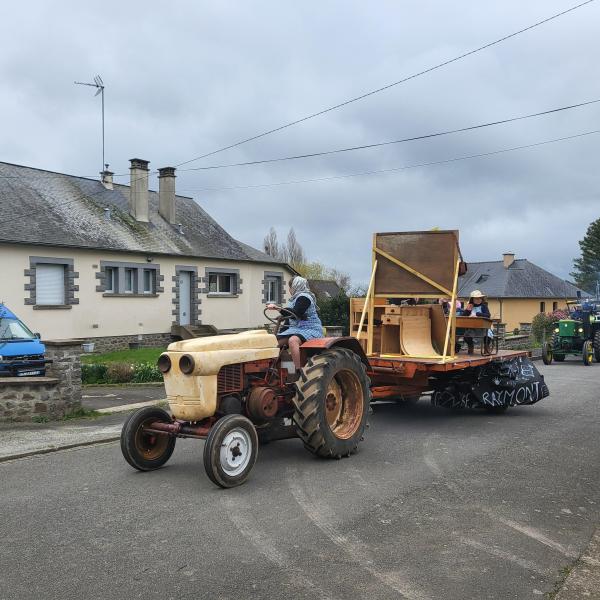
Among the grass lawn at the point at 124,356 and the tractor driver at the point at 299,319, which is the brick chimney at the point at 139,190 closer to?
the grass lawn at the point at 124,356

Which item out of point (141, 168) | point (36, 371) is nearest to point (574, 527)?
point (36, 371)

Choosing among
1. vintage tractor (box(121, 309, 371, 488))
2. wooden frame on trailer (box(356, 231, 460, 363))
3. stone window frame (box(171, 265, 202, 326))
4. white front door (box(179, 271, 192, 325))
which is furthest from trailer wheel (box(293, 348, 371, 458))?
white front door (box(179, 271, 192, 325))

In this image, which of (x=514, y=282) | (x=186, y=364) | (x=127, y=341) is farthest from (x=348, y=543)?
(x=514, y=282)

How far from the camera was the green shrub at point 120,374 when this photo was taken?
50.2 ft

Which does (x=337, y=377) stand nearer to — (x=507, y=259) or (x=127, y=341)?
(x=127, y=341)

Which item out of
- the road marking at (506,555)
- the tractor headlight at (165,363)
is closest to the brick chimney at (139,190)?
the tractor headlight at (165,363)

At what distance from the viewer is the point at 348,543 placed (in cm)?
491

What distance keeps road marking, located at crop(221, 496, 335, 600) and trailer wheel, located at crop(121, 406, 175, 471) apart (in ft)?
4.34

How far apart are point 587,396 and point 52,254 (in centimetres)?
1662

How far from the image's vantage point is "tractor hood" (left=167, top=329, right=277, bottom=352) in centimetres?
665

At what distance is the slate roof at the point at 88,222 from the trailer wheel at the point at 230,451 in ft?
53.3

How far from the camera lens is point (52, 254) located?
70.6 feet

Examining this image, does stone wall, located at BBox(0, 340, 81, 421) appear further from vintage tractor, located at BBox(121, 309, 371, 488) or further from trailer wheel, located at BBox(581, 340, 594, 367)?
trailer wheel, located at BBox(581, 340, 594, 367)

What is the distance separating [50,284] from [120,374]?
801 cm
